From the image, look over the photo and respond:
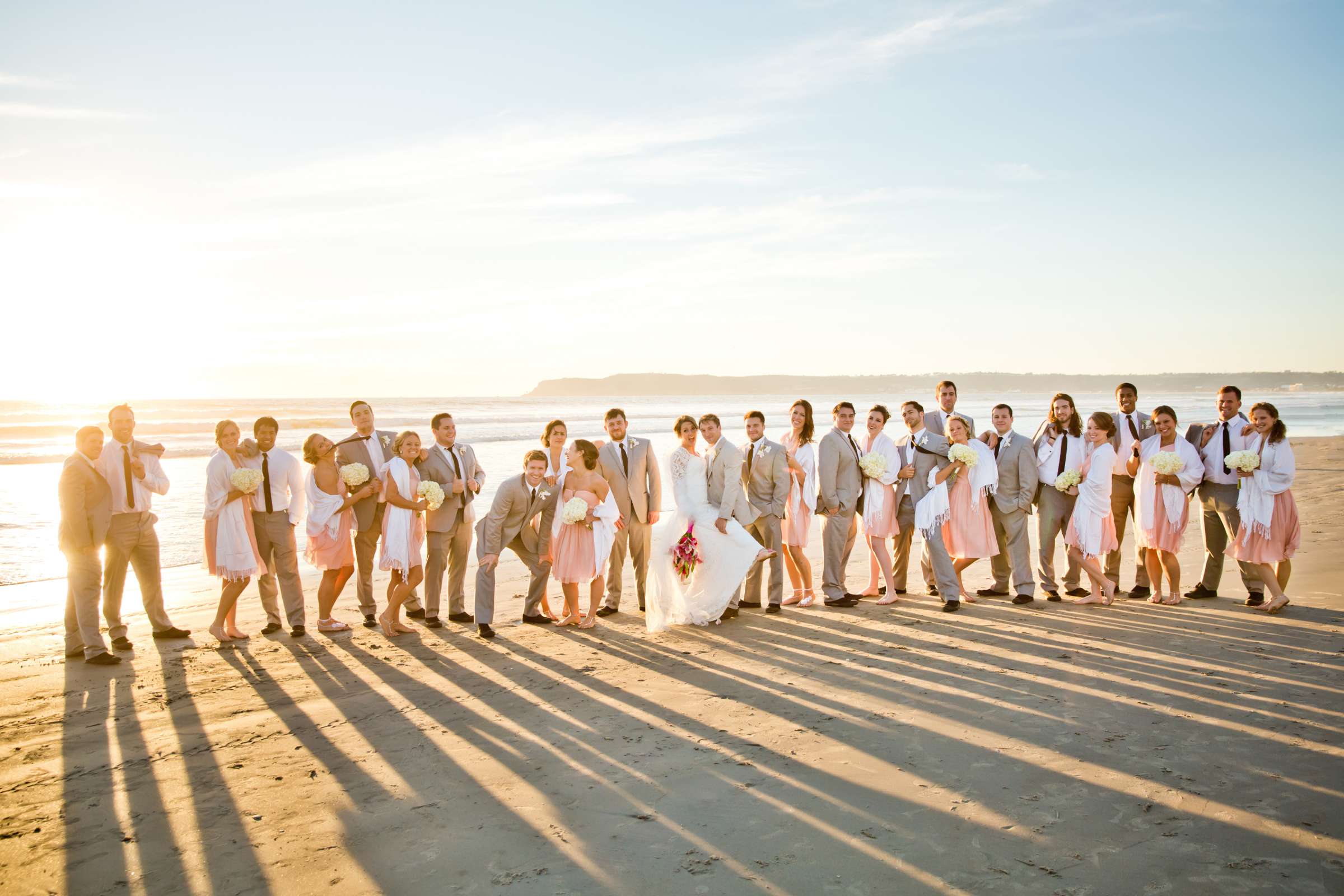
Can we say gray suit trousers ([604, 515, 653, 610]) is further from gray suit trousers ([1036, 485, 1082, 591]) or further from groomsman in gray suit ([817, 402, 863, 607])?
gray suit trousers ([1036, 485, 1082, 591])

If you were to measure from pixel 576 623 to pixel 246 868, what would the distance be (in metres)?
4.65

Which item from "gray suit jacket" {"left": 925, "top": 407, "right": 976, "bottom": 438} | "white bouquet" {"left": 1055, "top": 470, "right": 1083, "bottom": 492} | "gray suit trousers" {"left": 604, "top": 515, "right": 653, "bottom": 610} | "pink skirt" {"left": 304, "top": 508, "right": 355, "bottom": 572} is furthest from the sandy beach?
"gray suit jacket" {"left": 925, "top": 407, "right": 976, "bottom": 438}

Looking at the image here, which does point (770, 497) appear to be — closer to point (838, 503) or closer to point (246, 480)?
point (838, 503)

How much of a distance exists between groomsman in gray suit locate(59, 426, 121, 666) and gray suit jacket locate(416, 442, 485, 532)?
2.76m

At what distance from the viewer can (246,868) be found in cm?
395

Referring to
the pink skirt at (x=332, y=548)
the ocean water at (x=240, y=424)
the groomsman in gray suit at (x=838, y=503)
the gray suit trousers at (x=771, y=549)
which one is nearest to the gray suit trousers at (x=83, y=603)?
the pink skirt at (x=332, y=548)

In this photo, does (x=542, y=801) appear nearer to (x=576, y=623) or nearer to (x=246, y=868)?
(x=246, y=868)

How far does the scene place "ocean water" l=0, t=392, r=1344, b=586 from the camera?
12727mm

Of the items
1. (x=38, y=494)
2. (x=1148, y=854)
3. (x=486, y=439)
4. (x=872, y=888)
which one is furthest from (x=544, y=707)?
(x=486, y=439)

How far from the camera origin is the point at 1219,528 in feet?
29.3

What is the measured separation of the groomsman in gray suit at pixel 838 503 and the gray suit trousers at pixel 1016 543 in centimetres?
155

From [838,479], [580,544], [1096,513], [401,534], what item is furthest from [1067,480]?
[401,534]

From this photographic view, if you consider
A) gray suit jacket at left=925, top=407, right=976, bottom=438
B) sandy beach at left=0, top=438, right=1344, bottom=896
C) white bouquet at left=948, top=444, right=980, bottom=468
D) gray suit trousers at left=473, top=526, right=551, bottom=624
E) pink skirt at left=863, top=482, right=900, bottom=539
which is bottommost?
sandy beach at left=0, top=438, right=1344, bottom=896

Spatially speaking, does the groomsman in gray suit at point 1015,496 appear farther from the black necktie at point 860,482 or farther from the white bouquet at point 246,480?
the white bouquet at point 246,480
